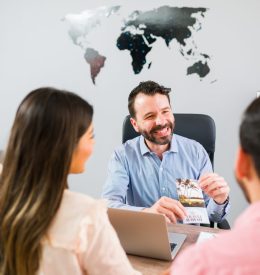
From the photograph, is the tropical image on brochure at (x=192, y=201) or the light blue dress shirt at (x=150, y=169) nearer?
the tropical image on brochure at (x=192, y=201)

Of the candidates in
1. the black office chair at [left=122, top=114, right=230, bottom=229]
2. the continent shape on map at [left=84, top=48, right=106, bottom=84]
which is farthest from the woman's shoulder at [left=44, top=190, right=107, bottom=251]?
the continent shape on map at [left=84, top=48, right=106, bottom=84]

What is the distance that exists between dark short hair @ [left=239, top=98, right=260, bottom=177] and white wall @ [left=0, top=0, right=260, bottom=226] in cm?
201

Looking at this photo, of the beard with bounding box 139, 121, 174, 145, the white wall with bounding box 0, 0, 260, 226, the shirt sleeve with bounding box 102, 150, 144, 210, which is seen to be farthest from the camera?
the white wall with bounding box 0, 0, 260, 226

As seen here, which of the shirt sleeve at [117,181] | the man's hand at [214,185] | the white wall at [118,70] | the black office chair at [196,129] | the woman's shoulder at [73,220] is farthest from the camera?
the white wall at [118,70]

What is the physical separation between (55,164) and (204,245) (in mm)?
391

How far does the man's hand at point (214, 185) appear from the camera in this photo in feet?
4.91

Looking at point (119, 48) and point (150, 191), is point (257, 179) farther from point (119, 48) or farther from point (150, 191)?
point (119, 48)

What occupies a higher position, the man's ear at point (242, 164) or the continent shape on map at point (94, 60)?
the continent shape on map at point (94, 60)

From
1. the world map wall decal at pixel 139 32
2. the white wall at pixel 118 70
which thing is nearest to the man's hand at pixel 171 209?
the white wall at pixel 118 70

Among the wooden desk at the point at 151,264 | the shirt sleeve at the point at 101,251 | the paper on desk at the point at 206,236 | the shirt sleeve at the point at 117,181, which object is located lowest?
the paper on desk at the point at 206,236

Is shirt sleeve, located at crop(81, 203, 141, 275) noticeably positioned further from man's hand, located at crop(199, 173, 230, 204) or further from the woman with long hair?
man's hand, located at crop(199, 173, 230, 204)

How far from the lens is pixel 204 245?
60 centimetres

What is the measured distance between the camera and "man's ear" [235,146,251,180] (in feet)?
2.05

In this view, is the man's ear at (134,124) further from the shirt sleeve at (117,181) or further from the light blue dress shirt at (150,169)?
the shirt sleeve at (117,181)
